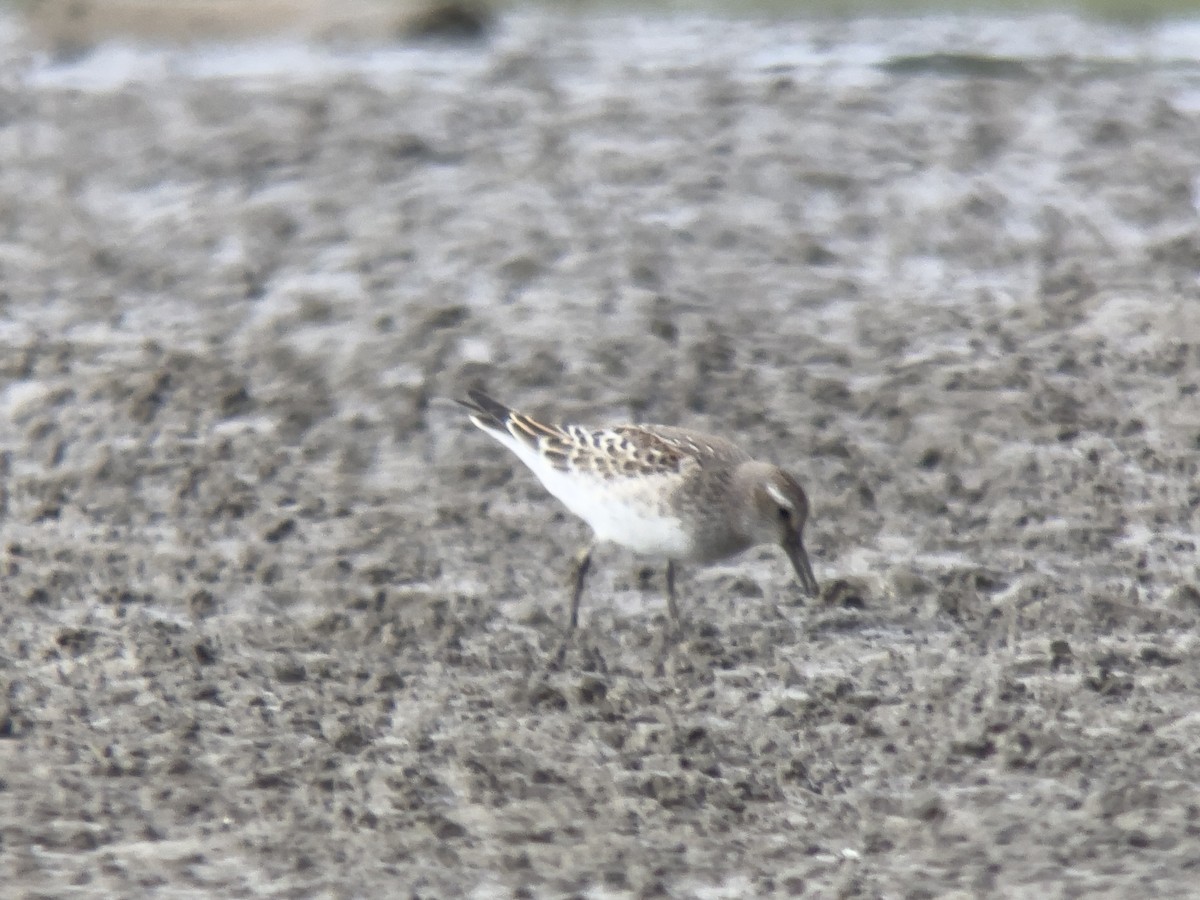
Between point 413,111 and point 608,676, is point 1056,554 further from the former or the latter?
point 413,111

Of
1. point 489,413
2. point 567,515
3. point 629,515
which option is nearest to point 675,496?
point 629,515

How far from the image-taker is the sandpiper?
8352 millimetres

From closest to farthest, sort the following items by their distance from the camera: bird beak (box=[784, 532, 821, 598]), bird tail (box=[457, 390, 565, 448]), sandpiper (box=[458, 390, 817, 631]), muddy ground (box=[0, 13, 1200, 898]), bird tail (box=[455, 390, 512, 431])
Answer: muddy ground (box=[0, 13, 1200, 898]) < sandpiper (box=[458, 390, 817, 631]) < bird beak (box=[784, 532, 821, 598]) < bird tail (box=[457, 390, 565, 448]) < bird tail (box=[455, 390, 512, 431])

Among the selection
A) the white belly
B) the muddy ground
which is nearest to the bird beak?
the muddy ground

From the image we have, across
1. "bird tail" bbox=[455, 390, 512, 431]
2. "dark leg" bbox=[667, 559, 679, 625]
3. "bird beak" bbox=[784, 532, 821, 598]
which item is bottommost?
"dark leg" bbox=[667, 559, 679, 625]

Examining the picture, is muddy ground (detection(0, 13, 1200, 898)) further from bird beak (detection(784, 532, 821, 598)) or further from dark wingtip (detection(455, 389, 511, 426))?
dark wingtip (detection(455, 389, 511, 426))

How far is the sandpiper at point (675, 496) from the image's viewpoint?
835 centimetres

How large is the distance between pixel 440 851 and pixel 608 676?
1592 mm

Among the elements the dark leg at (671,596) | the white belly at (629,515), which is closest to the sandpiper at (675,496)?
the white belly at (629,515)

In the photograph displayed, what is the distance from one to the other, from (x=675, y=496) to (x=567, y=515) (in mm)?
1741

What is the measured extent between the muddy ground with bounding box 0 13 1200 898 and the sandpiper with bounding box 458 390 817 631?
1.54ft

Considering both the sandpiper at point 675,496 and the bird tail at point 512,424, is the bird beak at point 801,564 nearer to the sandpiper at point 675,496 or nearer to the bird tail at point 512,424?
the sandpiper at point 675,496

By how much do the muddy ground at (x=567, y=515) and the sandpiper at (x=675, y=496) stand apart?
1.54ft

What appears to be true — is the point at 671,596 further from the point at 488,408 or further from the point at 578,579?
the point at 488,408
